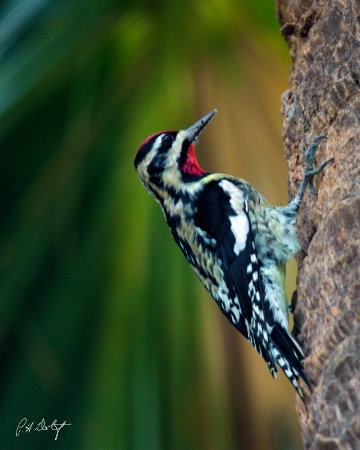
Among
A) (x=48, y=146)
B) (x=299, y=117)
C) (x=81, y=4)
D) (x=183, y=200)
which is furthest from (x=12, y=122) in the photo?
(x=299, y=117)

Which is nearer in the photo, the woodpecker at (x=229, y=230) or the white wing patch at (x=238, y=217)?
the woodpecker at (x=229, y=230)

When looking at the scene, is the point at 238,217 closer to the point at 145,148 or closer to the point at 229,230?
the point at 229,230

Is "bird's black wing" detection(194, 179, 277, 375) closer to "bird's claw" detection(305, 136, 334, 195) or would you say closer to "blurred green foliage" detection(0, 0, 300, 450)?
"blurred green foliage" detection(0, 0, 300, 450)

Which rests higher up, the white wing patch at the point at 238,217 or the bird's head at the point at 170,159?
the bird's head at the point at 170,159

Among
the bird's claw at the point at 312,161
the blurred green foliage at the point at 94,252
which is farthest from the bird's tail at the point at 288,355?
the bird's claw at the point at 312,161
